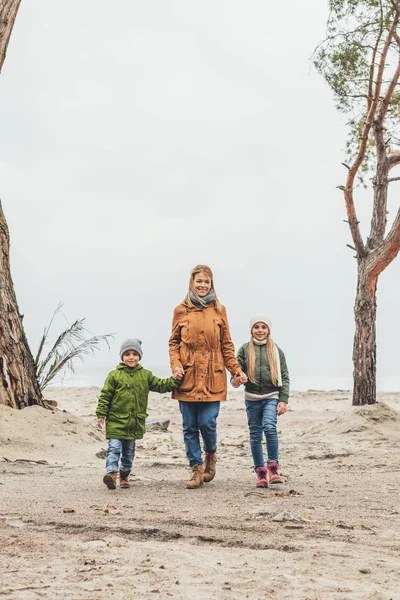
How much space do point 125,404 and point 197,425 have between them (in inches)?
29.6

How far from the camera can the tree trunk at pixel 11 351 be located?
933 cm

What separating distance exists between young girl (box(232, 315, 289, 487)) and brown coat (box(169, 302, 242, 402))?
0.68 feet

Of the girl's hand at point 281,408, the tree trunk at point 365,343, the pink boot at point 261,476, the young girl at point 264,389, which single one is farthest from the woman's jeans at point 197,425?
the tree trunk at point 365,343

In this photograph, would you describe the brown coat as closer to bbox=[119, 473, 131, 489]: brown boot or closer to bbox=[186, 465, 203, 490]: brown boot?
bbox=[186, 465, 203, 490]: brown boot

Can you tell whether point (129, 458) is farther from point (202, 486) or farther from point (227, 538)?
point (227, 538)

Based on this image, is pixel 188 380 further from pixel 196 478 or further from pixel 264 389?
pixel 196 478

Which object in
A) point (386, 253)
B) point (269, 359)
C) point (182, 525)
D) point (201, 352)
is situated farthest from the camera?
point (386, 253)

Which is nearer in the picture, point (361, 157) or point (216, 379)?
point (216, 379)

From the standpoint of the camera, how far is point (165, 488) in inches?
266

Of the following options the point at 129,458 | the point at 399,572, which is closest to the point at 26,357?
the point at 129,458

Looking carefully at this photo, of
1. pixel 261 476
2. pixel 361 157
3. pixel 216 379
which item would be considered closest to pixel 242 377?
pixel 216 379

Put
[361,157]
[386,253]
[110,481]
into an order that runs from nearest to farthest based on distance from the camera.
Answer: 1. [110,481]
2. [386,253]
3. [361,157]

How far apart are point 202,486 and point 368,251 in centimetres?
851

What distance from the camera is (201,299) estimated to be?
23.0 feet
